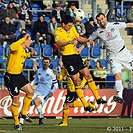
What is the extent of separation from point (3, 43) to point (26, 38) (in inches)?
432

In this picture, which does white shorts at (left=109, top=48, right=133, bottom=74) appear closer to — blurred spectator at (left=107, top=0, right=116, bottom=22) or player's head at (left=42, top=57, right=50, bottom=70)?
player's head at (left=42, top=57, right=50, bottom=70)

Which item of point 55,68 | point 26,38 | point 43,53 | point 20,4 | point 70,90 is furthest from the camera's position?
point 20,4

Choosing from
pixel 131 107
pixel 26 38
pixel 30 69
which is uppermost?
pixel 26 38

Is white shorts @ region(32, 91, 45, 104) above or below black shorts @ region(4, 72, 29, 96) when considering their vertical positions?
below

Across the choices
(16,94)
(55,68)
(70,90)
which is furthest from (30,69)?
(16,94)

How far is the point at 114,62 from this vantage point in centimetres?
1677

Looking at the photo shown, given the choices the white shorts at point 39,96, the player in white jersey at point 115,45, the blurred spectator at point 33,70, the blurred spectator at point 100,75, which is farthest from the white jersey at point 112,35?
the blurred spectator at point 100,75

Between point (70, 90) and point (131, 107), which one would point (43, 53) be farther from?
point (70, 90)

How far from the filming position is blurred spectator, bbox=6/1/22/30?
27.4m

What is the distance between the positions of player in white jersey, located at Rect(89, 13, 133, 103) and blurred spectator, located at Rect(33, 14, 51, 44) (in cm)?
1019

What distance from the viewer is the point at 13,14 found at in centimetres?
2762

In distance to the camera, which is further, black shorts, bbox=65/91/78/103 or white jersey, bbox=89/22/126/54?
black shorts, bbox=65/91/78/103

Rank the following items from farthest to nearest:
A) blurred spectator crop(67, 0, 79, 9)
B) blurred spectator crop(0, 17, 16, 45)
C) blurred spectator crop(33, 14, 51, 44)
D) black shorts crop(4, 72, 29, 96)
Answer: blurred spectator crop(67, 0, 79, 9)
blurred spectator crop(33, 14, 51, 44)
blurred spectator crop(0, 17, 16, 45)
black shorts crop(4, 72, 29, 96)

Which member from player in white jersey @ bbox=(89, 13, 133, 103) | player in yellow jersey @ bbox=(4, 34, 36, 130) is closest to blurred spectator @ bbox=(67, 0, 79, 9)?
player in white jersey @ bbox=(89, 13, 133, 103)
